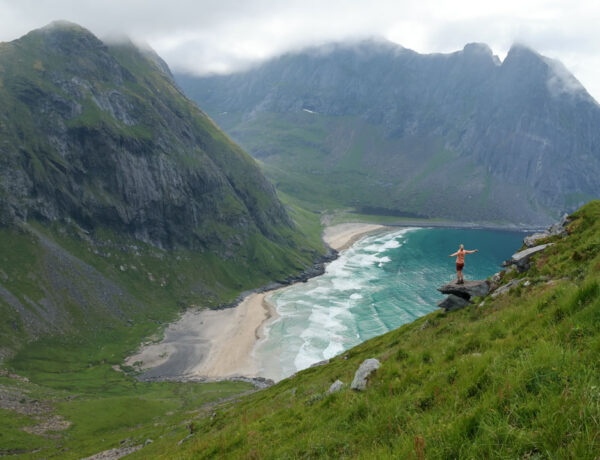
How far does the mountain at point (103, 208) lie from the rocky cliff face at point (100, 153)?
489 mm

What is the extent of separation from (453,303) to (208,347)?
9055 cm

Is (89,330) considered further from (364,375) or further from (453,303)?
(364,375)

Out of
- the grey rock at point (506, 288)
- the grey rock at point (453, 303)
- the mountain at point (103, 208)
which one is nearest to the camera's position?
the grey rock at point (506, 288)

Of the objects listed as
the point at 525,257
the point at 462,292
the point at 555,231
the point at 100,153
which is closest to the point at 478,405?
the point at 462,292

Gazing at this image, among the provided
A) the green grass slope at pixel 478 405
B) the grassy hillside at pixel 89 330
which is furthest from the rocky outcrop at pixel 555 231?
the grassy hillside at pixel 89 330

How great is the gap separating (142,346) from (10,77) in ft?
407

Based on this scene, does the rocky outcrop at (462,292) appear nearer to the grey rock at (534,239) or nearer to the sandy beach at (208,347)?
the grey rock at (534,239)

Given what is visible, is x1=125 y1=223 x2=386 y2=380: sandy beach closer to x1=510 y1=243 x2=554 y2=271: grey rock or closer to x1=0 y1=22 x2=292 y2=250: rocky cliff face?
x1=0 y1=22 x2=292 y2=250: rocky cliff face

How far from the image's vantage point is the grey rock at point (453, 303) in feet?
82.9

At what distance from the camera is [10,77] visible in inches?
5517

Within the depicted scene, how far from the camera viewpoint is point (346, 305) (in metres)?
131

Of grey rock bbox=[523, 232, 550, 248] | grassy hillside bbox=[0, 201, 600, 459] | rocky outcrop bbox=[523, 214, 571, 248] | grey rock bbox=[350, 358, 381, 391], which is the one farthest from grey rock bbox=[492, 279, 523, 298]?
grey rock bbox=[350, 358, 381, 391]

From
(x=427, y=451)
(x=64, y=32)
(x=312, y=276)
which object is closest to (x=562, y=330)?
(x=427, y=451)

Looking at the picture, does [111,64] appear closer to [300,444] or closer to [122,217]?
[122,217]
